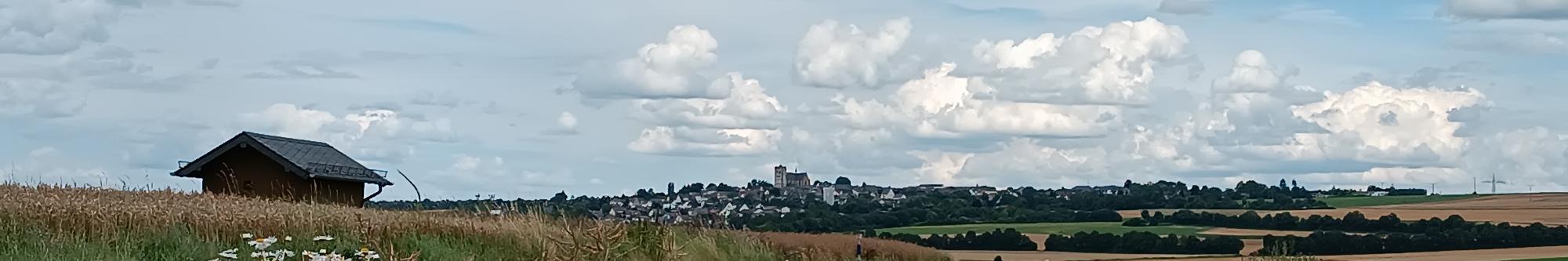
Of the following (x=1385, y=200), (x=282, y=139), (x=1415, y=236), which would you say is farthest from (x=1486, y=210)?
(x=282, y=139)

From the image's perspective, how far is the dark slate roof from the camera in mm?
31172

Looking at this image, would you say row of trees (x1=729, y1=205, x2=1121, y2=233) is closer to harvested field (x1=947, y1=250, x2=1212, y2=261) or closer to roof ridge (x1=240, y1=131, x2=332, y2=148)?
harvested field (x1=947, y1=250, x2=1212, y2=261)

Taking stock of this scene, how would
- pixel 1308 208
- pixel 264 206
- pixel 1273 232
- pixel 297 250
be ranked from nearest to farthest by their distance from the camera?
1. pixel 297 250
2. pixel 264 206
3. pixel 1273 232
4. pixel 1308 208

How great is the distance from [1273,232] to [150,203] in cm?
7206

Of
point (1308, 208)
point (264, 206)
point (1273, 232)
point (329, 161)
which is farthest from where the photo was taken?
point (1308, 208)

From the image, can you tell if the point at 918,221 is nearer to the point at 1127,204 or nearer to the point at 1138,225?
the point at 1138,225

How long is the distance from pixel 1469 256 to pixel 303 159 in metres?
47.4

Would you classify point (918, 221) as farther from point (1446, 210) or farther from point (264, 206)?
point (264, 206)

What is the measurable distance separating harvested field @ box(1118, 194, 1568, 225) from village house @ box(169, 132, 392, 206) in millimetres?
60140

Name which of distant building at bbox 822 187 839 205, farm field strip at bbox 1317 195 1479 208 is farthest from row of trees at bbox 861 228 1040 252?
farm field strip at bbox 1317 195 1479 208

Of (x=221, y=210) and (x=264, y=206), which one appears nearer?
(x=221, y=210)

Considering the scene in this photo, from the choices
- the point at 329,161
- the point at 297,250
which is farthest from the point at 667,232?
the point at 329,161

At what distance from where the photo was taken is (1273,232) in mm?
83375

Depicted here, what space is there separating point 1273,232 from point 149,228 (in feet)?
243
